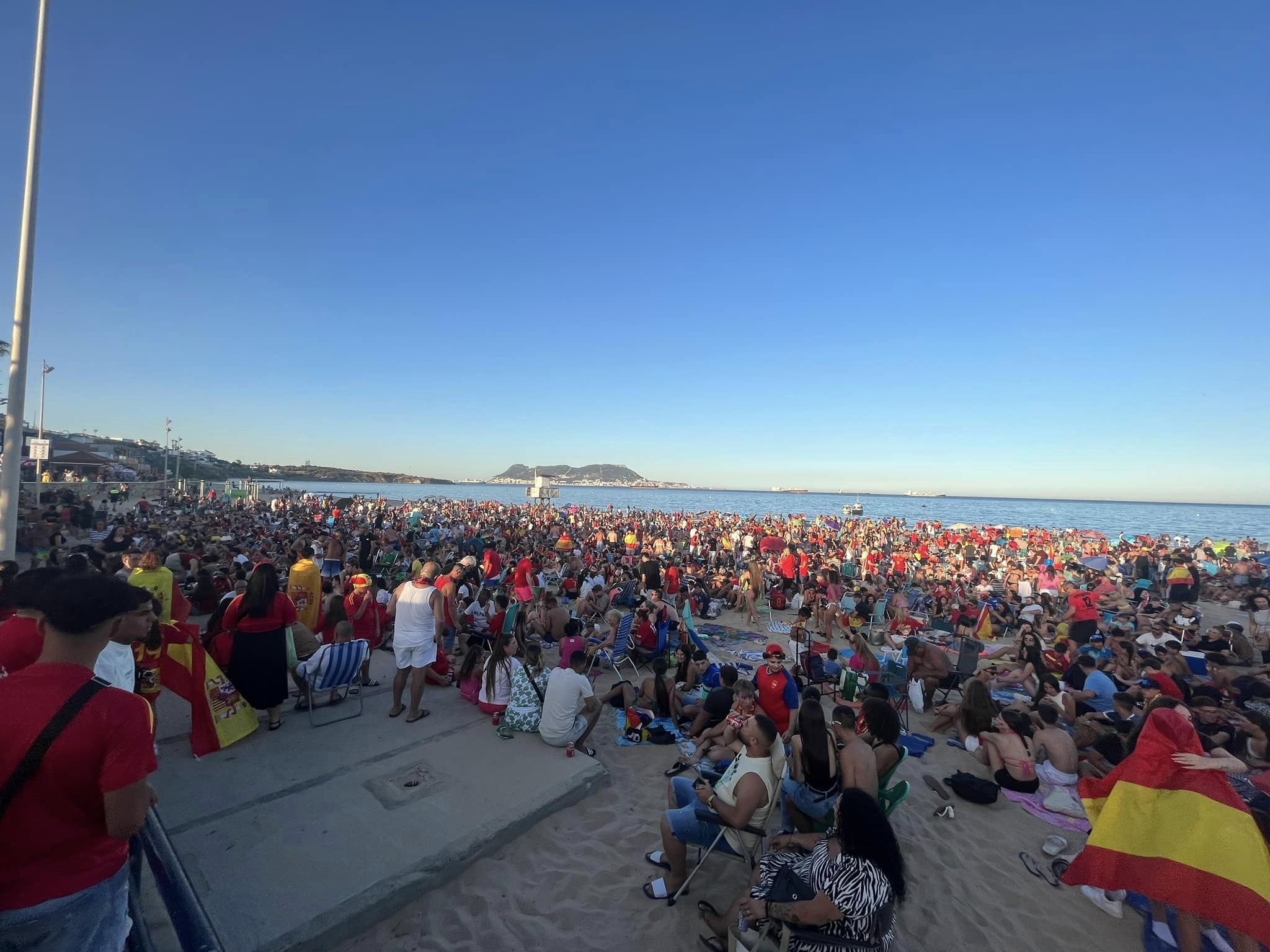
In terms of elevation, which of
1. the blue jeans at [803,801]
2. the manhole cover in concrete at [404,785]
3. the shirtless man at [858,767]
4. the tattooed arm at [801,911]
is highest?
the shirtless man at [858,767]

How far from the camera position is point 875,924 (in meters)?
2.36

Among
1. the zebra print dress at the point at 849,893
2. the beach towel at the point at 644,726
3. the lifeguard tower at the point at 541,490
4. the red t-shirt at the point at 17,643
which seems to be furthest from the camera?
the lifeguard tower at the point at 541,490

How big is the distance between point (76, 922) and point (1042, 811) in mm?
6450

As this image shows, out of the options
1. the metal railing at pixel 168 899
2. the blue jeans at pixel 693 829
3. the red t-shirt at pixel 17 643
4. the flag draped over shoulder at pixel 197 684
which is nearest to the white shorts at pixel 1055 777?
the blue jeans at pixel 693 829

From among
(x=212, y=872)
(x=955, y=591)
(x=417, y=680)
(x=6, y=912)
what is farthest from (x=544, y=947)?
(x=955, y=591)

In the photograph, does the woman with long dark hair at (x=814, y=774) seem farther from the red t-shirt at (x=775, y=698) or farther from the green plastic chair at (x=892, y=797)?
the red t-shirt at (x=775, y=698)

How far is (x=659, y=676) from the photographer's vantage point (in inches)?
244

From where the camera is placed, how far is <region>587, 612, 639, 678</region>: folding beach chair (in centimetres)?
739

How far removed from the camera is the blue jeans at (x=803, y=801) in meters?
3.72

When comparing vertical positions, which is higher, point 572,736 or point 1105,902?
point 572,736

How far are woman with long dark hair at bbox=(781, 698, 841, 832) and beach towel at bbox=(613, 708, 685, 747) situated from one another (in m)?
1.92

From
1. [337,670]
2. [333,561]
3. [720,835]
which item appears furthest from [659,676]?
[333,561]

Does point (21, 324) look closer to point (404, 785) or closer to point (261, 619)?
point (261, 619)

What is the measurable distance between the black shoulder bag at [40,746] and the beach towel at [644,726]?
4776mm
